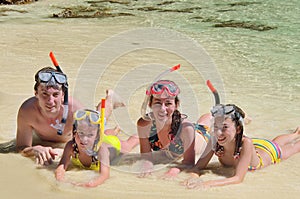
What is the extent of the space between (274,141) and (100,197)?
6.67 feet

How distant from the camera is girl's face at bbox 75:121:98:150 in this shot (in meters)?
3.95

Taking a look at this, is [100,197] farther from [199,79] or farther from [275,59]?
[275,59]

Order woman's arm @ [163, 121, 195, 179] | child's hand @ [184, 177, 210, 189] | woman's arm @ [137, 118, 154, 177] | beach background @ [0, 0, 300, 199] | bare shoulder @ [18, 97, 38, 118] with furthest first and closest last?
bare shoulder @ [18, 97, 38, 118], woman's arm @ [137, 118, 154, 177], woman's arm @ [163, 121, 195, 179], beach background @ [0, 0, 300, 199], child's hand @ [184, 177, 210, 189]

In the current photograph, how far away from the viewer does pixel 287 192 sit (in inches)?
150

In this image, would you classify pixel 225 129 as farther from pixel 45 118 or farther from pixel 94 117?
pixel 45 118

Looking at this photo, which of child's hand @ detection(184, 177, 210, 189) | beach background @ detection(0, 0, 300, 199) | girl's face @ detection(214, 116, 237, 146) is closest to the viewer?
child's hand @ detection(184, 177, 210, 189)

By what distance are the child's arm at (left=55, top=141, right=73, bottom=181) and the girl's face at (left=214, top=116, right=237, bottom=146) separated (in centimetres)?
120

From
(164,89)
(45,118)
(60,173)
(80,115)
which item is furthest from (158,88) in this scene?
(45,118)

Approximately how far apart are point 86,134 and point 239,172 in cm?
123

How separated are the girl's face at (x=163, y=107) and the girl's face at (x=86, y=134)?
1.75ft

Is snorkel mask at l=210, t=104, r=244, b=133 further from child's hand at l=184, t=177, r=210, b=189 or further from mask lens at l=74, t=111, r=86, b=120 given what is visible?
mask lens at l=74, t=111, r=86, b=120

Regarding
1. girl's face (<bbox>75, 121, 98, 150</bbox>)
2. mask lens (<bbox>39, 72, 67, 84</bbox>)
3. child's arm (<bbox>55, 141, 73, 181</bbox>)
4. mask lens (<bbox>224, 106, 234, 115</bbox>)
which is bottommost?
child's arm (<bbox>55, 141, 73, 181</bbox>)

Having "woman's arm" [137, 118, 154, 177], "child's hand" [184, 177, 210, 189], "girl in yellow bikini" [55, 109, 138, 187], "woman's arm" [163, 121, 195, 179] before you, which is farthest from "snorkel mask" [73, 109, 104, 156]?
"child's hand" [184, 177, 210, 189]

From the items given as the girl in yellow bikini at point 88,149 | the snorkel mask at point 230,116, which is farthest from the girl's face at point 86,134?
the snorkel mask at point 230,116
